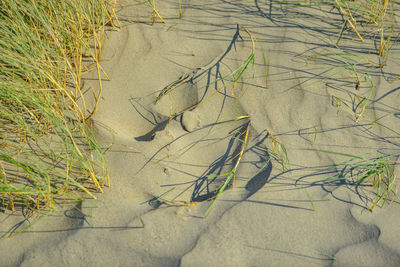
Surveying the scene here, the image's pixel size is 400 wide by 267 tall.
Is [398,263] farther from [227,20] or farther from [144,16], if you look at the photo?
[144,16]

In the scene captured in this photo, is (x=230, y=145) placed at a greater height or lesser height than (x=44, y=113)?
lesser

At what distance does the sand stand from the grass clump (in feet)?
0.27

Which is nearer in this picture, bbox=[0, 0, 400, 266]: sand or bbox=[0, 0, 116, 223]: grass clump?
bbox=[0, 0, 400, 266]: sand

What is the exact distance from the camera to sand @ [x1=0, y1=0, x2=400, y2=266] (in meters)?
1.41

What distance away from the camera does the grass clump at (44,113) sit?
1.52 m

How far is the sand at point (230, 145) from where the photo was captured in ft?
4.64

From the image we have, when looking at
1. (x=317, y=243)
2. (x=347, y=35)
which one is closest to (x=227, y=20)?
(x=347, y=35)

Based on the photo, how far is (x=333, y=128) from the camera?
1762 mm

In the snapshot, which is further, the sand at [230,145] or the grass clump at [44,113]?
the grass clump at [44,113]

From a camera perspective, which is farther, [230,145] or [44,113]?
[230,145]

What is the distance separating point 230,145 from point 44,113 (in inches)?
32.3

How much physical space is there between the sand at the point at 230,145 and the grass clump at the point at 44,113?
83 mm

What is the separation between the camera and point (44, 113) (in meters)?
1.56

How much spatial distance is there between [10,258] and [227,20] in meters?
1.63
